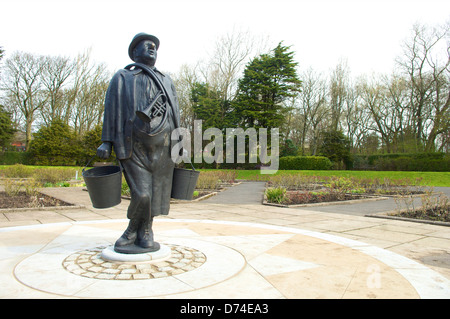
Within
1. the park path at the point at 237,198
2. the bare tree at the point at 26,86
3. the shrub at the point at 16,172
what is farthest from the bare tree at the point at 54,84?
the park path at the point at 237,198

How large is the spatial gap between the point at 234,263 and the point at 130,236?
1204mm

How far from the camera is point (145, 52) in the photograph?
366cm

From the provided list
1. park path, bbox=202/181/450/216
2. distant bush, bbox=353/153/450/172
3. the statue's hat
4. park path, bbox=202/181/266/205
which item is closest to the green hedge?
distant bush, bbox=353/153/450/172

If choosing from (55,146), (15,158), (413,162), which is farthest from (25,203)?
(15,158)

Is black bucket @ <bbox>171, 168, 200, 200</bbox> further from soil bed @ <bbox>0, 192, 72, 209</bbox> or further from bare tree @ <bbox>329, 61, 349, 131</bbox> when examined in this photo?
bare tree @ <bbox>329, 61, 349, 131</bbox>

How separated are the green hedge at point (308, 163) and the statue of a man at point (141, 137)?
2842cm

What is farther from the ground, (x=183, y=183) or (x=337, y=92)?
(x=337, y=92)

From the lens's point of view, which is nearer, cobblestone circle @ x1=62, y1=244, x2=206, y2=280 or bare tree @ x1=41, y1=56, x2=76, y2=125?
cobblestone circle @ x1=62, y1=244, x2=206, y2=280

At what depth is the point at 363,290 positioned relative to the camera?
9.00 ft

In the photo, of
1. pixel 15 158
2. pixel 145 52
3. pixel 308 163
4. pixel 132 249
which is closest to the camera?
pixel 132 249

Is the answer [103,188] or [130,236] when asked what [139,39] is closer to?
[103,188]

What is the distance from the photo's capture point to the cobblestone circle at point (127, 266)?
2.99 meters

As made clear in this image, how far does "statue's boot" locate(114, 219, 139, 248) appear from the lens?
11.7 ft
